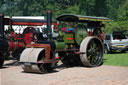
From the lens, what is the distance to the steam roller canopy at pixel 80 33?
11.6 metres

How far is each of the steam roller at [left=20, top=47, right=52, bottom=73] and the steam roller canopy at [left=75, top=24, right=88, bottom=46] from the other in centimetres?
235

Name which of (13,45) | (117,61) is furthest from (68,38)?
(13,45)

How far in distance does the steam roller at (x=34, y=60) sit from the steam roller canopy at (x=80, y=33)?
2352mm

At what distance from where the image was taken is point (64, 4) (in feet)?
180

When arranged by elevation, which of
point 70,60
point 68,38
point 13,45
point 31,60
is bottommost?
point 70,60

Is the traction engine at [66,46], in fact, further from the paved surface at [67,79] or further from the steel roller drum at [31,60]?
the paved surface at [67,79]

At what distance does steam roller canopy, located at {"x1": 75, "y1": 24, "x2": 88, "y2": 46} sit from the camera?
11.6m

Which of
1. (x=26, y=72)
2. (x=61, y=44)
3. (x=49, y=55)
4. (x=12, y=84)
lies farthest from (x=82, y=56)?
(x=12, y=84)

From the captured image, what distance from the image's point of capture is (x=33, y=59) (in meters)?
9.30

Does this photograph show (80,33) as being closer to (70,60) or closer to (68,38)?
(68,38)

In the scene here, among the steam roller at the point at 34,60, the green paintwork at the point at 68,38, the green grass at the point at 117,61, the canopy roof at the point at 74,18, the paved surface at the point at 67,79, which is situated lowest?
the green grass at the point at 117,61

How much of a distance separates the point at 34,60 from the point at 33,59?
70mm

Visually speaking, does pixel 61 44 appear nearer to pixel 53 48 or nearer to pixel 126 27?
pixel 53 48

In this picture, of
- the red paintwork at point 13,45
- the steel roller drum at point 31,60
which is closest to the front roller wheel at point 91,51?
the steel roller drum at point 31,60
